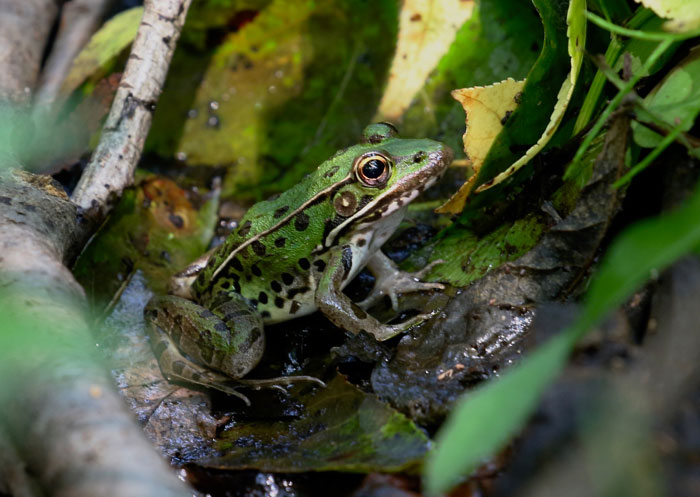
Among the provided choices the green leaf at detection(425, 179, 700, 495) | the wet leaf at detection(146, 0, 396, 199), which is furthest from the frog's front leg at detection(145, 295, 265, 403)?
the green leaf at detection(425, 179, 700, 495)

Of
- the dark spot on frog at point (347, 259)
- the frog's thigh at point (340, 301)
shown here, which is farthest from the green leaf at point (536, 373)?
the dark spot on frog at point (347, 259)

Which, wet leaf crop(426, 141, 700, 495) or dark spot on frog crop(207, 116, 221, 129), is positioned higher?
wet leaf crop(426, 141, 700, 495)

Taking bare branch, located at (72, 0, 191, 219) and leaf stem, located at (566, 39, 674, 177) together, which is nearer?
leaf stem, located at (566, 39, 674, 177)

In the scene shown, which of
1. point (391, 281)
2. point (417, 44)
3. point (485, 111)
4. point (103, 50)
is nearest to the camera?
point (485, 111)

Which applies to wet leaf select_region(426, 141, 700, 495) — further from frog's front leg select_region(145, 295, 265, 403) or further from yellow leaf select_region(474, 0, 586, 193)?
frog's front leg select_region(145, 295, 265, 403)

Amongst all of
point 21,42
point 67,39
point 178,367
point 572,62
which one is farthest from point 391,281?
point 67,39

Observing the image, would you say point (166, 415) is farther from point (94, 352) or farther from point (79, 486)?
point (79, 486)

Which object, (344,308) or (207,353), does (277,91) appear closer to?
(344,308)
